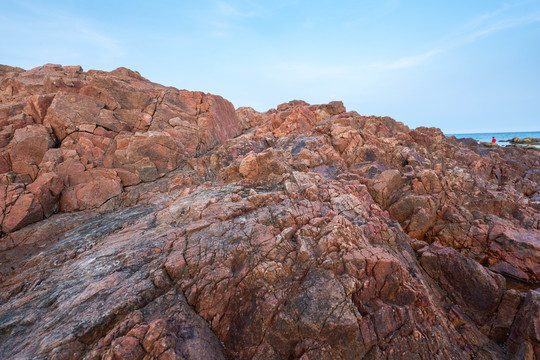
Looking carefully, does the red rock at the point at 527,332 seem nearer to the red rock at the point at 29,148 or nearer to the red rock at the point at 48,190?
the red rock at the point at 48,190

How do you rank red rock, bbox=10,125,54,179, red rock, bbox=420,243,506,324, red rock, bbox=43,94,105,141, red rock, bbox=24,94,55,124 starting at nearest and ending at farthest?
red rock, bbox=420,243,506,324, red rock, bbox=10,125,54,179, red rock, bbox=43,94,105,141, red rock, bbox=24,94,55,124

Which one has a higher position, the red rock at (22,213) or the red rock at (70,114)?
the red rock at (70,114)

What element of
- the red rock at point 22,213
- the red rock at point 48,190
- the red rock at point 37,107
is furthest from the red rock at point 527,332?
the red rock at point 37,107

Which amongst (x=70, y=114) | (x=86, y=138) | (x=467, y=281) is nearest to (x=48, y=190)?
(x=86, y=138)

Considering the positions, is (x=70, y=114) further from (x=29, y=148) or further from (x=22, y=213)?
(x=22, y=213)

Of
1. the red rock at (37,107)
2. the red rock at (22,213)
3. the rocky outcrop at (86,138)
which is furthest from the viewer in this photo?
the red rock at (37,107)

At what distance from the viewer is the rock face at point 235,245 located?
23.7 feet

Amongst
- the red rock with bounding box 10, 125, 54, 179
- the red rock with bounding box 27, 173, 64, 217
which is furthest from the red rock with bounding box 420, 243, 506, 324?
the red rock with bounding box 10, 125, 54, 179

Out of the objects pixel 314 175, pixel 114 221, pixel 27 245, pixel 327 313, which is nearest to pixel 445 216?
pixel 314 175

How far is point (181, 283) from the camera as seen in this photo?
7.98 meters

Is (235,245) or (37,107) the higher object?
(37,107)

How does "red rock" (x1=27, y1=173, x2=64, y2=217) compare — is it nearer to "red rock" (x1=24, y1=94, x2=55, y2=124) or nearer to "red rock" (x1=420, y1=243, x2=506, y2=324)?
"red rock" (x1=24, y1=94, x2=55, y2=124)

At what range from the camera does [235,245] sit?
928cm

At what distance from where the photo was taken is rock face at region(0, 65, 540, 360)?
724cm
